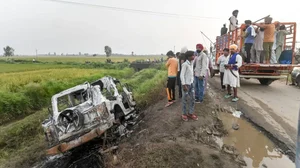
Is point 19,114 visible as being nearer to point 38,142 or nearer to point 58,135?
point 38,142

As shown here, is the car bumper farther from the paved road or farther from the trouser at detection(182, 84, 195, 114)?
the paved road

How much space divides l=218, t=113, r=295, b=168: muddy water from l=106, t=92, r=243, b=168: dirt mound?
279 mm

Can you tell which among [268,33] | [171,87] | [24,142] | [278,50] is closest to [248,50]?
[268,33]

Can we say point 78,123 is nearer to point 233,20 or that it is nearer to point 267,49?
point 267,49

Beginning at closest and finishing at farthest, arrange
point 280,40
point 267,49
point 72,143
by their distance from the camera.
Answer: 1. point 72,143
2. point 267,49
3. point 280,40

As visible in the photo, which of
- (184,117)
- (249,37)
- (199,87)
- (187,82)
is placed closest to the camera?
(187,82)

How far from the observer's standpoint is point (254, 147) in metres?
5.33

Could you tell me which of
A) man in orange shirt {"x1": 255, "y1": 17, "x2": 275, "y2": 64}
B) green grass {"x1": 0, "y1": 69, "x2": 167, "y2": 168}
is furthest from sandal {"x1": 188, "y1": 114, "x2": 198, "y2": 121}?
man in orange shirt {"x1": 255, "y1": 17, "x2": 275, "y2": 64}

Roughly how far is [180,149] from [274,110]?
4.36 m

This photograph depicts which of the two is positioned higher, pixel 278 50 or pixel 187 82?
pixel 278 50

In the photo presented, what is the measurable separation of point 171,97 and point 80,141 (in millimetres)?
3493

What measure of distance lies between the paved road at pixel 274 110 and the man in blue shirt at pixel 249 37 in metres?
1.57

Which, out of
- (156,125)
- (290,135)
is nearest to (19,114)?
(156,125)

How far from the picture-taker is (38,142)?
848 cm
